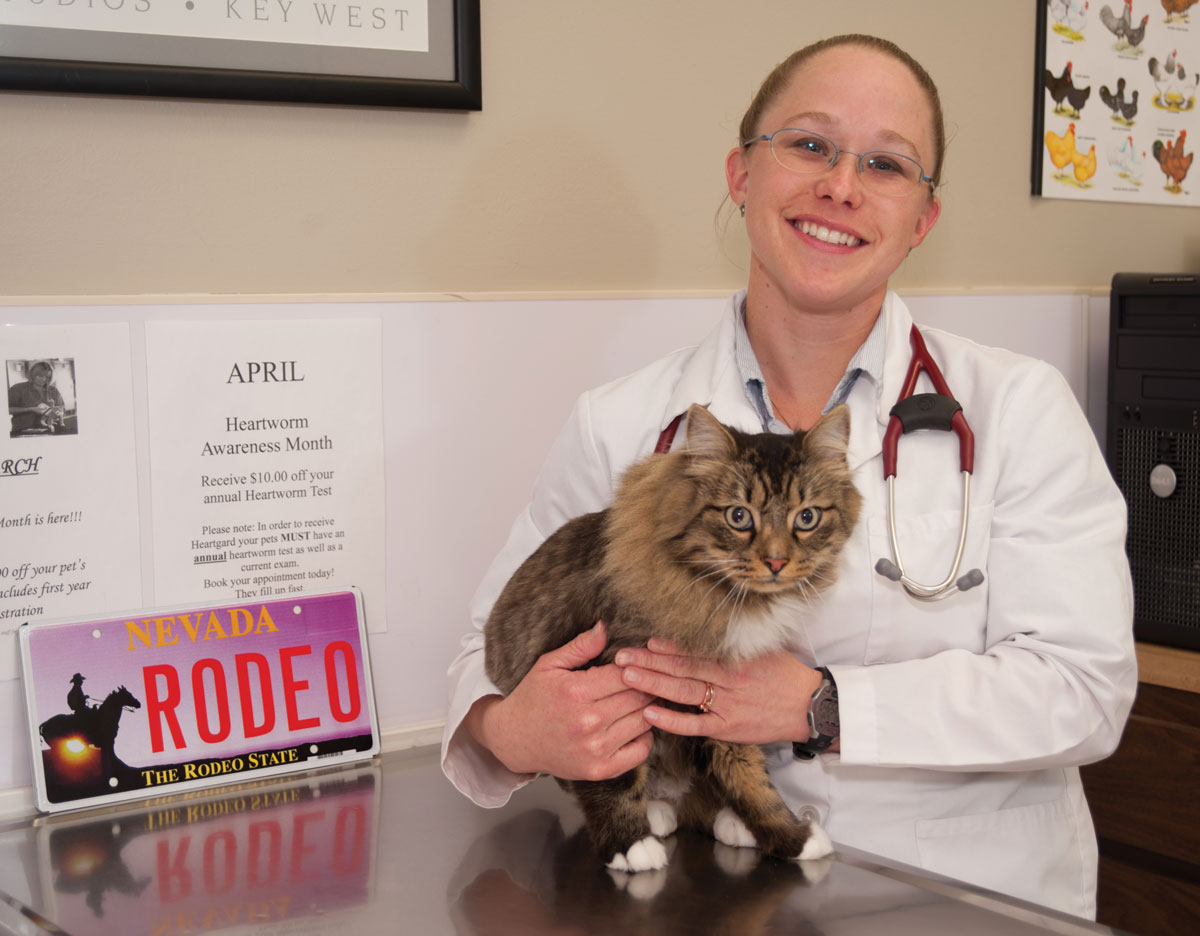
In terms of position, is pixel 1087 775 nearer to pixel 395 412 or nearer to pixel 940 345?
pixel 940 345

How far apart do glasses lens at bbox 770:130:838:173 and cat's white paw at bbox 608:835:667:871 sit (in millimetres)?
1005

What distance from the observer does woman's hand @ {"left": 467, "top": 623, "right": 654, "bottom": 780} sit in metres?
1.39

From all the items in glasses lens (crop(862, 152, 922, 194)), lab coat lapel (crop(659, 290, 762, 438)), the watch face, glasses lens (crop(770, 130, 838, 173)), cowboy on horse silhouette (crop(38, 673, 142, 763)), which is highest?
glasses lens (crop(770, 130, 838, 173))

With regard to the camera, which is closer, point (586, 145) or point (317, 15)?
point (317, 15)

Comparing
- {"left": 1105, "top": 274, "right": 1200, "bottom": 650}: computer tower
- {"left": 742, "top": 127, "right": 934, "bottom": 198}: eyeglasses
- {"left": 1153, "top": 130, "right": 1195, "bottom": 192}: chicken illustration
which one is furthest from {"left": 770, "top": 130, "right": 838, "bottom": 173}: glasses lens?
{"left": 1153, "top": 130, "right": 1195, "bottom": 192}: chicken illustration

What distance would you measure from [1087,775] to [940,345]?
121 cm

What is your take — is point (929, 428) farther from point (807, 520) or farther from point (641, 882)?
point (641, 882)

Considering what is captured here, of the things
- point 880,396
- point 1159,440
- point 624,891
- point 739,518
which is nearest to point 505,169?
point 880,396

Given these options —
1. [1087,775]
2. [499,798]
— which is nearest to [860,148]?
[499,798]

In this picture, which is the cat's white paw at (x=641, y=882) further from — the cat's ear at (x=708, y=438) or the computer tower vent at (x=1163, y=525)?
the computer tower vent at (x=1163, y=525)

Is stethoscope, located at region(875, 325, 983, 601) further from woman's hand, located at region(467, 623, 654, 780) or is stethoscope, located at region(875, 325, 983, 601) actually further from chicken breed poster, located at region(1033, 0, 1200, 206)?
chicken breed poster, located at region(1033, 0, 1200, 206)

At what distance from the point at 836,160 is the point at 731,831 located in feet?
3.25

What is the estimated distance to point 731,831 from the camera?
1.48m

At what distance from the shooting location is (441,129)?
1949 mm
